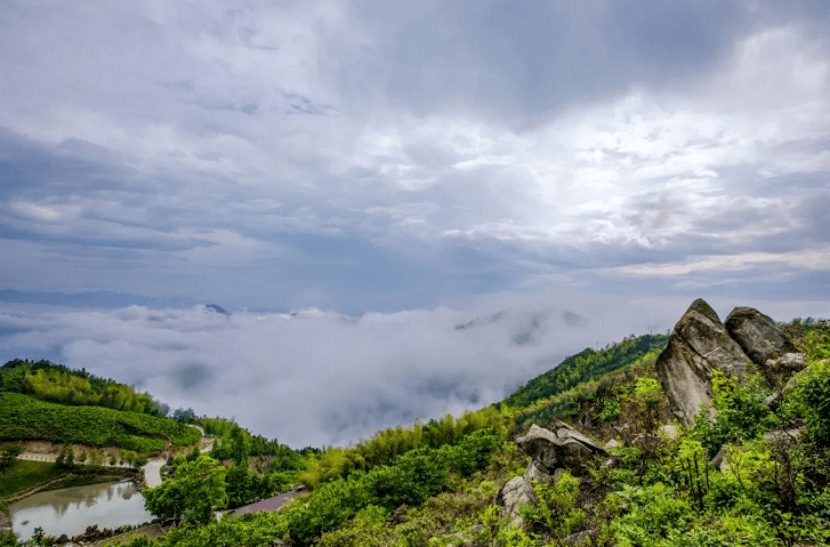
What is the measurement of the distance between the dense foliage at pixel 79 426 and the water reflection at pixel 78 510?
12858 millimetres

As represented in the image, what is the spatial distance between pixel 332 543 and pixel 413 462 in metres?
20.3

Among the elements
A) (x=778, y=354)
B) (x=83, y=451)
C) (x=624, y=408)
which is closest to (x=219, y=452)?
(x=83, y=451)

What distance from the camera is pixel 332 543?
17391 mm

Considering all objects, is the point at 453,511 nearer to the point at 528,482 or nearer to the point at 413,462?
the point at 528,482

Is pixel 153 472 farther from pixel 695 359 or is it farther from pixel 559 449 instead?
pixel 695 359

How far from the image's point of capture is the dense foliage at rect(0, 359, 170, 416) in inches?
3863

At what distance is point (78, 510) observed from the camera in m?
61.4

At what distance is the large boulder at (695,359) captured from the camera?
21016mm

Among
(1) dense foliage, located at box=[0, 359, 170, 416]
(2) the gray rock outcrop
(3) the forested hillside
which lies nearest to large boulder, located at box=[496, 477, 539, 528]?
(3) the forested hillside

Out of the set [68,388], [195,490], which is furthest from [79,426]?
[195,490]

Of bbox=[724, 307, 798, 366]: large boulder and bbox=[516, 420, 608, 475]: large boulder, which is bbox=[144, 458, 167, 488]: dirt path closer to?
bbox=[516, 420, 608, 475]: large boulder

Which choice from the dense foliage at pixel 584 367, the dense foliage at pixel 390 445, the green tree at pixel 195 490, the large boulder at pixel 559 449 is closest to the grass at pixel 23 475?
the green tree at pixel 195 490

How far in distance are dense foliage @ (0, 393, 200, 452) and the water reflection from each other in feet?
42.2

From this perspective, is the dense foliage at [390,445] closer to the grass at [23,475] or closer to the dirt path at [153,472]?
the dirt path at [153,472]
